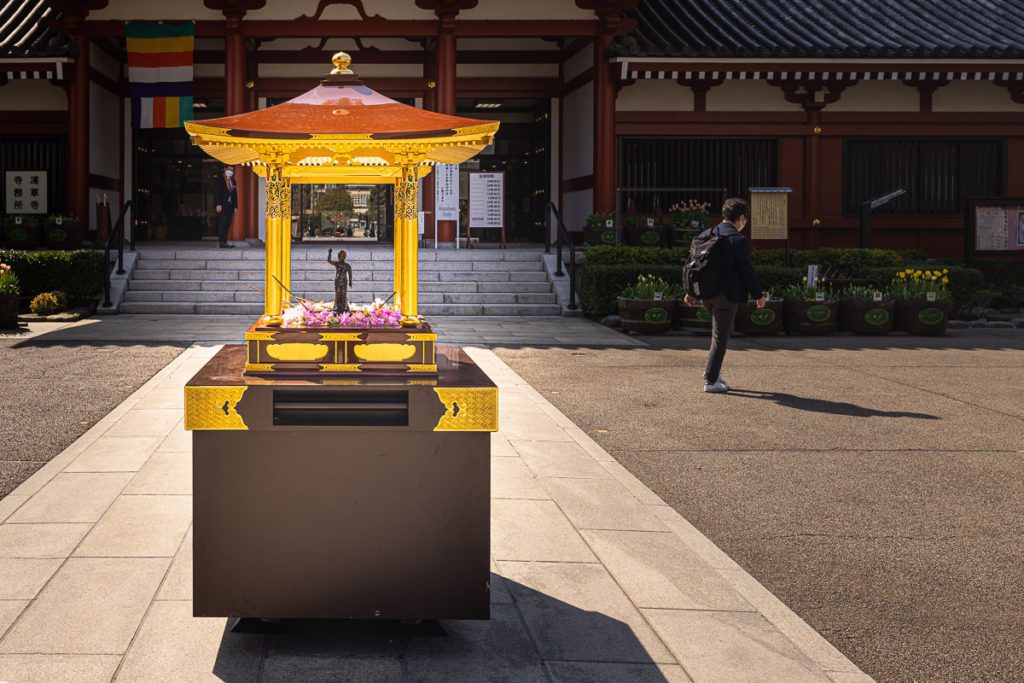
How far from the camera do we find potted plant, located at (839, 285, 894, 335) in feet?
53.5

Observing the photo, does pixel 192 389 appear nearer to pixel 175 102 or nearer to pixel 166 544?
pixel 166 544

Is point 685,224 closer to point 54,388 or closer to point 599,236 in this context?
point 599,236

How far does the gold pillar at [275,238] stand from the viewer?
5.02m

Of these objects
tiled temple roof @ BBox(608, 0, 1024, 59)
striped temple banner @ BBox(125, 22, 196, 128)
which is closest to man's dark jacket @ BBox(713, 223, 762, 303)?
tiled temple roof @ BBox(608, 0, 1024, 59)

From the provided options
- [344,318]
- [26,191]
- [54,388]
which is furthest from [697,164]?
[344,318]

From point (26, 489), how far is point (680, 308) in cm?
1145

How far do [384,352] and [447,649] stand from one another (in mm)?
1246

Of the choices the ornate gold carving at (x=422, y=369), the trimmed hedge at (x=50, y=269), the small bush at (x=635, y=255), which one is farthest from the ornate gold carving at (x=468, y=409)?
the trimmed hedge at (x=50, y=269)

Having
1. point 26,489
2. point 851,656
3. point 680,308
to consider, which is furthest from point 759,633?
point 680,308

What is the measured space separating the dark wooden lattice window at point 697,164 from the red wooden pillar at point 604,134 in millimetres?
1051

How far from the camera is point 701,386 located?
34.9 ft

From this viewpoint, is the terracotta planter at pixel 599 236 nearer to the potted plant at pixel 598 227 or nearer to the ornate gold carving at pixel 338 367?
the potted plant at pixel 598 227

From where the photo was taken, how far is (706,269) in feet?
32.5

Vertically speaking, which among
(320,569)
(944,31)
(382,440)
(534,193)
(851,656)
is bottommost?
(851,656)
